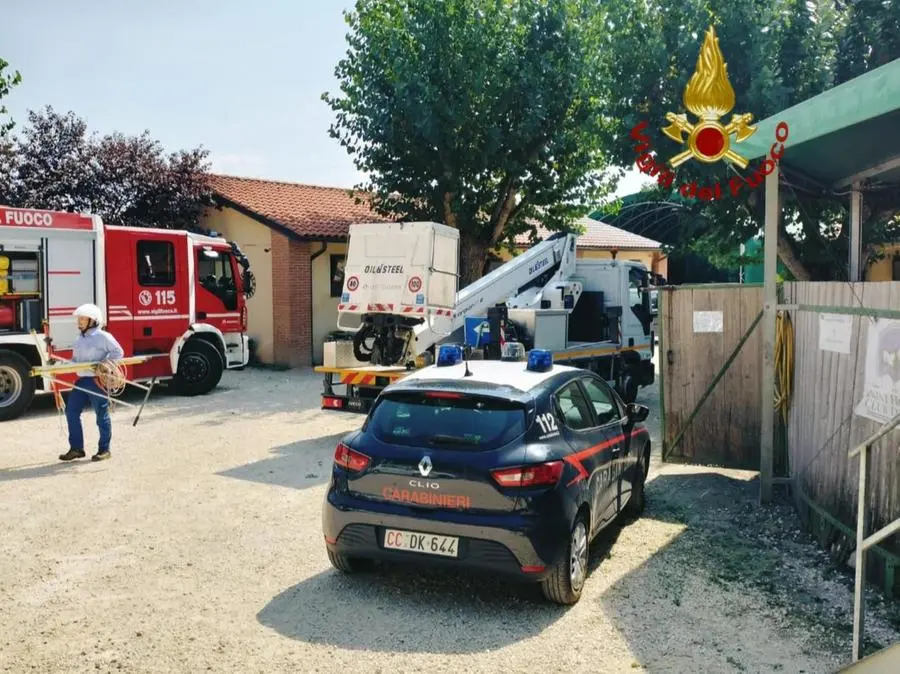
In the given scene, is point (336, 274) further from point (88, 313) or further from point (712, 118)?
point (712, 118)

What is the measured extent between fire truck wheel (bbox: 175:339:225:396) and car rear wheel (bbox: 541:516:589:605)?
11.1 metres

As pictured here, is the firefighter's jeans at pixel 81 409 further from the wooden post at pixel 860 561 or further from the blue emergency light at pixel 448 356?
the wooden post at pixel 860 561

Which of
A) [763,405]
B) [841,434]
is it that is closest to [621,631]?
[841,434]

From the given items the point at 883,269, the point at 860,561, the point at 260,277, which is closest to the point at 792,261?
the point at 883,269

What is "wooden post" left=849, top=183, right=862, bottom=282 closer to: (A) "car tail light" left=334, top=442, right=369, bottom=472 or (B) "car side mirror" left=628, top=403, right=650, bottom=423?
(B) "car side mirror" left=628, top=403, right=650, bottom=423

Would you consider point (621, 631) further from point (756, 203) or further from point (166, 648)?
point (756, 203)

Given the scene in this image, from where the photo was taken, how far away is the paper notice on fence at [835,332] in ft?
20.5

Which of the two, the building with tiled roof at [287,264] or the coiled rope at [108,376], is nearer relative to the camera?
the coiled rope at [108,376]

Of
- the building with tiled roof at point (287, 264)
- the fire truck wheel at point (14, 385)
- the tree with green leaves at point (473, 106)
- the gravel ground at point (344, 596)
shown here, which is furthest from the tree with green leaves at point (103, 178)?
the gravel ground at point (344, 596)

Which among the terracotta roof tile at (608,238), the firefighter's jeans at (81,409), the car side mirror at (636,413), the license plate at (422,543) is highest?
Result: the terracotta roof tile at (608,238)

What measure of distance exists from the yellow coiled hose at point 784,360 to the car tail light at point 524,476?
3.80 metres

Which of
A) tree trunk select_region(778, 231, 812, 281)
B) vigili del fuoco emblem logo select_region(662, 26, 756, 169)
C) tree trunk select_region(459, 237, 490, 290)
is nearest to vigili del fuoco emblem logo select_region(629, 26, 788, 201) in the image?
vigili del fuoco emblem logo select_region(662, 26, 756, 169)

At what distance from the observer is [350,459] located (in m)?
5.34

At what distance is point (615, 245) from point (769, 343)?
22745 mm
